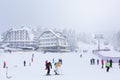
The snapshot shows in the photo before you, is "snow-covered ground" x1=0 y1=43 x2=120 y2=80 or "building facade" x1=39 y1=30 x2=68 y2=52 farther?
"building facade" x1=39 y1=30 x2=68 y2=52

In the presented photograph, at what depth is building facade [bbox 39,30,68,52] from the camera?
10427 centimetres

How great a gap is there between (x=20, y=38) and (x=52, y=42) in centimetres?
1948

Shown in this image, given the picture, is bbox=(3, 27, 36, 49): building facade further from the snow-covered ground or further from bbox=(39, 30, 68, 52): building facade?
the snow-covered ground

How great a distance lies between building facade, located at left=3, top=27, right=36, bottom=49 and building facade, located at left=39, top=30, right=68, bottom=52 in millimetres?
6404

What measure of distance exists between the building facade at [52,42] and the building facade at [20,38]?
6404 mm

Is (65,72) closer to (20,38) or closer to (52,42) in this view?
(52,42)

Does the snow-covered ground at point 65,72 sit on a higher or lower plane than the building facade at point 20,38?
lower

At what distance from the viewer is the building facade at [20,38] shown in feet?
383

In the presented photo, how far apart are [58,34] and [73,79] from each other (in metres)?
89.7

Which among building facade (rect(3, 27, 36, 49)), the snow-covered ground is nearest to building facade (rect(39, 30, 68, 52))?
building facade (rect(3, 27, 36, 49))

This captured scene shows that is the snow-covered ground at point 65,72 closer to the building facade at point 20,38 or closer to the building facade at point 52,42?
the building facade at point 52,42

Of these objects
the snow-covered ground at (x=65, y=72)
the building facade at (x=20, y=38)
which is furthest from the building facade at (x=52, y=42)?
the snow-covered ground at (x=65, y=72)

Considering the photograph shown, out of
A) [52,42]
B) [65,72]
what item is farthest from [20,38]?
[65,72]

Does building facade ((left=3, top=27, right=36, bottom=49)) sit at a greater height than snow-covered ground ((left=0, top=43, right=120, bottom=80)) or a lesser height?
greater
